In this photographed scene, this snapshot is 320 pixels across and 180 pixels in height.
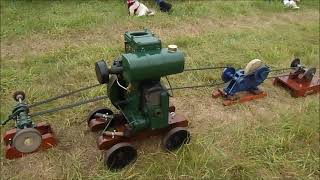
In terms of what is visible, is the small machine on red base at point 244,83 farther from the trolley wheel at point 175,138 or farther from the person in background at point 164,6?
the person in background at point 164,6

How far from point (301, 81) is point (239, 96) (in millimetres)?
919

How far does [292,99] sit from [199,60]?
5.01 feet

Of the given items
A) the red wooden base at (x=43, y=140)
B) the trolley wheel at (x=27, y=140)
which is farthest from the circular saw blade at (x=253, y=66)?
the trolley wheel at (x=27, y=140)

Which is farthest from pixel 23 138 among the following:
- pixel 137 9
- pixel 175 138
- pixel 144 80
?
pixel 137 9

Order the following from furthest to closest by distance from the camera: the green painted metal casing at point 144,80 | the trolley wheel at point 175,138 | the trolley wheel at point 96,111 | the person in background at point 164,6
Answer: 1. the person in background at point 164,6
2. the trolley wheel at point 96,111
3. the trolley wheel at point 175,138
4. the green painted metal casing at point 144,80

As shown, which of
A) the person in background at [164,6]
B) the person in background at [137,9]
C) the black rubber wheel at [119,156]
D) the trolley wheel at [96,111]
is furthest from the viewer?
the person in background at [164,6]

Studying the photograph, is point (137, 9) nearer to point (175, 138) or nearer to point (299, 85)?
point (299, 85)

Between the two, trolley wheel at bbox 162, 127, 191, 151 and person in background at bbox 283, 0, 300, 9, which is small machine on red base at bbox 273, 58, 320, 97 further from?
person in background at bbox 283, 0, 300, 9

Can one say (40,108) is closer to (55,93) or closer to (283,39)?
(55,93)

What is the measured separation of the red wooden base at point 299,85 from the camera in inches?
191

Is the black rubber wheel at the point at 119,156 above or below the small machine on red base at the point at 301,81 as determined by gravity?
below

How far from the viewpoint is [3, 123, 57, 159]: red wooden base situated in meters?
3.58

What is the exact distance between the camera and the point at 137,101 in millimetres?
3533

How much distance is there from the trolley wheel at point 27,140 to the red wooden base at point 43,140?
8 centimetres
